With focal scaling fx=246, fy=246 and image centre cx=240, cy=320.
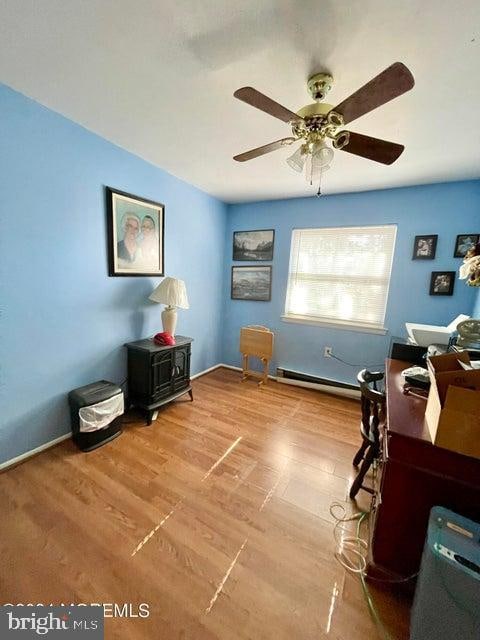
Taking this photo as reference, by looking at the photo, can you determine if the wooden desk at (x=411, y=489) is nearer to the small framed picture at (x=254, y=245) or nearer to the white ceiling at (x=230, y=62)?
the white ceiling at (x=230, y=62)

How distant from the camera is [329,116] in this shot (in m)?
1.16

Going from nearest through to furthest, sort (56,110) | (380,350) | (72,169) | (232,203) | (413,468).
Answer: (413,468)
(56,110)
(72,169)
(380,350)
(232,203)

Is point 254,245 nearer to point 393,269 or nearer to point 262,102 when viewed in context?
point 393,269

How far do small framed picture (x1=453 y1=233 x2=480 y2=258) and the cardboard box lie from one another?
2.12 m

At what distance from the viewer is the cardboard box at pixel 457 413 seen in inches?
32.7

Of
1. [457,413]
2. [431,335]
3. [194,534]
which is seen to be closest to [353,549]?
[194,534]

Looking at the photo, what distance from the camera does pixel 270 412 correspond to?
260cm

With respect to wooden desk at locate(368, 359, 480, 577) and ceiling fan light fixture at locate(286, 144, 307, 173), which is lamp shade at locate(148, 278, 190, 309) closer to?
ceiling fan light fixture at locate(286, 144, 307, 173)

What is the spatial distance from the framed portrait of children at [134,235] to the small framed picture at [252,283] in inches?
48.1

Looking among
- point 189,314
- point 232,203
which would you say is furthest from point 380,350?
point 232,203

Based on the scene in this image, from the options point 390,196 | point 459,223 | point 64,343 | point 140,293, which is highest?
point 390,196

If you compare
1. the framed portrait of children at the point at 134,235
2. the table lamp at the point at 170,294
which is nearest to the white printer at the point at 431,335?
the table lamp at the point at 170,294

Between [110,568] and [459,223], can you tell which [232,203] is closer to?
[459,223]

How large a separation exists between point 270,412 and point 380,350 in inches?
57.8
